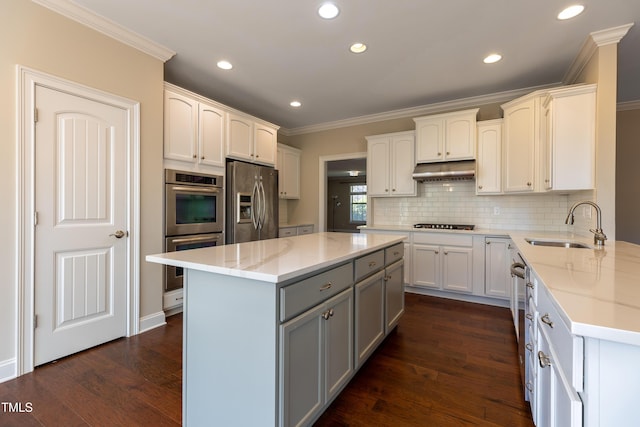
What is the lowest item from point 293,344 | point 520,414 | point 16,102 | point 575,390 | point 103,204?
point 520,414

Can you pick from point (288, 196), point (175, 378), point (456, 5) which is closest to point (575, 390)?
point (175, 378)

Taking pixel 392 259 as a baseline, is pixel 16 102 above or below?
above

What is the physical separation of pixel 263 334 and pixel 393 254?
5.20 ft

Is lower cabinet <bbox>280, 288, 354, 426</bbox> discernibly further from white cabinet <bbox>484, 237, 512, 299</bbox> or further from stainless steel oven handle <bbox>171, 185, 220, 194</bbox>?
white cabinet <bbox>484, 237, 512, 299</bbox>

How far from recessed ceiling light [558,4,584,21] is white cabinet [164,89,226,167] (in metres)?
3.29

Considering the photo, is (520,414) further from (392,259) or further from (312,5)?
(312,5)

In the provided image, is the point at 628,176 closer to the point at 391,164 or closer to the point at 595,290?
the point at 391,164

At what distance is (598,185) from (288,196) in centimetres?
403

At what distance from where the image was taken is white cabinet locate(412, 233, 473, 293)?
11.7ft

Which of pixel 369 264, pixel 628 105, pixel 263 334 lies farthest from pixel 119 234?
pixel 628 105

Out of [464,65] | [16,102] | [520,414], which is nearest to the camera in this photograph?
[520,414]

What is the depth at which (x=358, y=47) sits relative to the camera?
107 inches

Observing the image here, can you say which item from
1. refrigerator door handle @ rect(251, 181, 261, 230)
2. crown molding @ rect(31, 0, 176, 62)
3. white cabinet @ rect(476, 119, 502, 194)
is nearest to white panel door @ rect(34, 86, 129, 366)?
crown molding @ rect(31, 0, 176, 62)

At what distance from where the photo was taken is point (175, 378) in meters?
1.98
